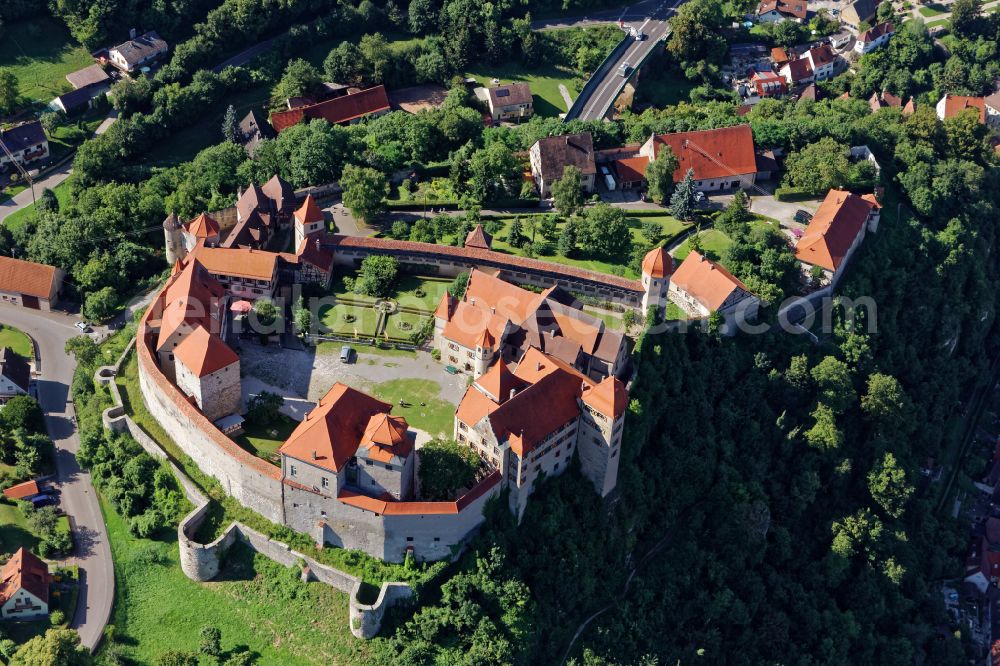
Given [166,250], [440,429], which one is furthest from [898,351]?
[166,250]

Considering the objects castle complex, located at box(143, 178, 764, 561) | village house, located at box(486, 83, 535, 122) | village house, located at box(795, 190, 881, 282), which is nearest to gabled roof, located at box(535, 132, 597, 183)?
castle complex, located at box(143, 178, 764, 561)

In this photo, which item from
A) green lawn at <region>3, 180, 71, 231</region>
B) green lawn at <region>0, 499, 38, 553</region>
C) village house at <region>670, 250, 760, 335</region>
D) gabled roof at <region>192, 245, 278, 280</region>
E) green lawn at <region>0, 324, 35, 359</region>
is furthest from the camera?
green lawn at <region>3, 180, 71, 231</region>

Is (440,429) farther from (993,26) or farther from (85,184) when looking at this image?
(993,26)

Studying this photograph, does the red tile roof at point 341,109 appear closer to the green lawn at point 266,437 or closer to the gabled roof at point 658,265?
the gabled roof at point 658,265

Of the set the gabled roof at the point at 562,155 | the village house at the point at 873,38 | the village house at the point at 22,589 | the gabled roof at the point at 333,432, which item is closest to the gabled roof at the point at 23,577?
the village house at the point at 22,589

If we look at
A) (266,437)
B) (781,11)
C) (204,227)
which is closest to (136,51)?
(204,227)

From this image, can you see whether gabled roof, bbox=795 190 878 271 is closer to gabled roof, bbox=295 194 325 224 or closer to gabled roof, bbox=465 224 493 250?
gabled roof, bbox=465 224 493 250

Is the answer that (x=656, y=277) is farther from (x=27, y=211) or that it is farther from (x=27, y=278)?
(x=27, y=211)
